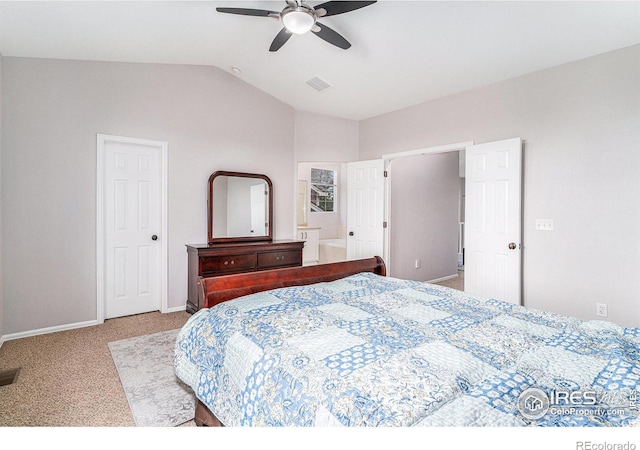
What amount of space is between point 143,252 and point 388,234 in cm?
317

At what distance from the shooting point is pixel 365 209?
Answer: 4.89 metres

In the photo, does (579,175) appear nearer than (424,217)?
Yes

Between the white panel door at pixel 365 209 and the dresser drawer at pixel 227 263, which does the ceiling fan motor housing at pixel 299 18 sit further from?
the white panel door at pixel 365 209

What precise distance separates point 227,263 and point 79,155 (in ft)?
6.05

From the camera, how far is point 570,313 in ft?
10.2

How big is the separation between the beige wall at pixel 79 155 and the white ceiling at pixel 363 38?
0.21 meters

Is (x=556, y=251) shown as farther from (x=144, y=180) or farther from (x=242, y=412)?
(x=144, y=180)

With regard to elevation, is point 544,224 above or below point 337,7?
below

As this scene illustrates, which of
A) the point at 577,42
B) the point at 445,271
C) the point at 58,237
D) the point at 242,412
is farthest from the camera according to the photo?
the point at 445,271

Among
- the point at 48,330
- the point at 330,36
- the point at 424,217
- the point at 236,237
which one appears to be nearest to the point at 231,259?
the point at 236,237

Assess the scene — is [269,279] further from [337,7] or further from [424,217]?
[424,217]

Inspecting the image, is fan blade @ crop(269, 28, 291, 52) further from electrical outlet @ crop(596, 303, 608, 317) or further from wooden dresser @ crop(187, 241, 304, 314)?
electrical outlet @ crop(596, 303, 608, 317)
